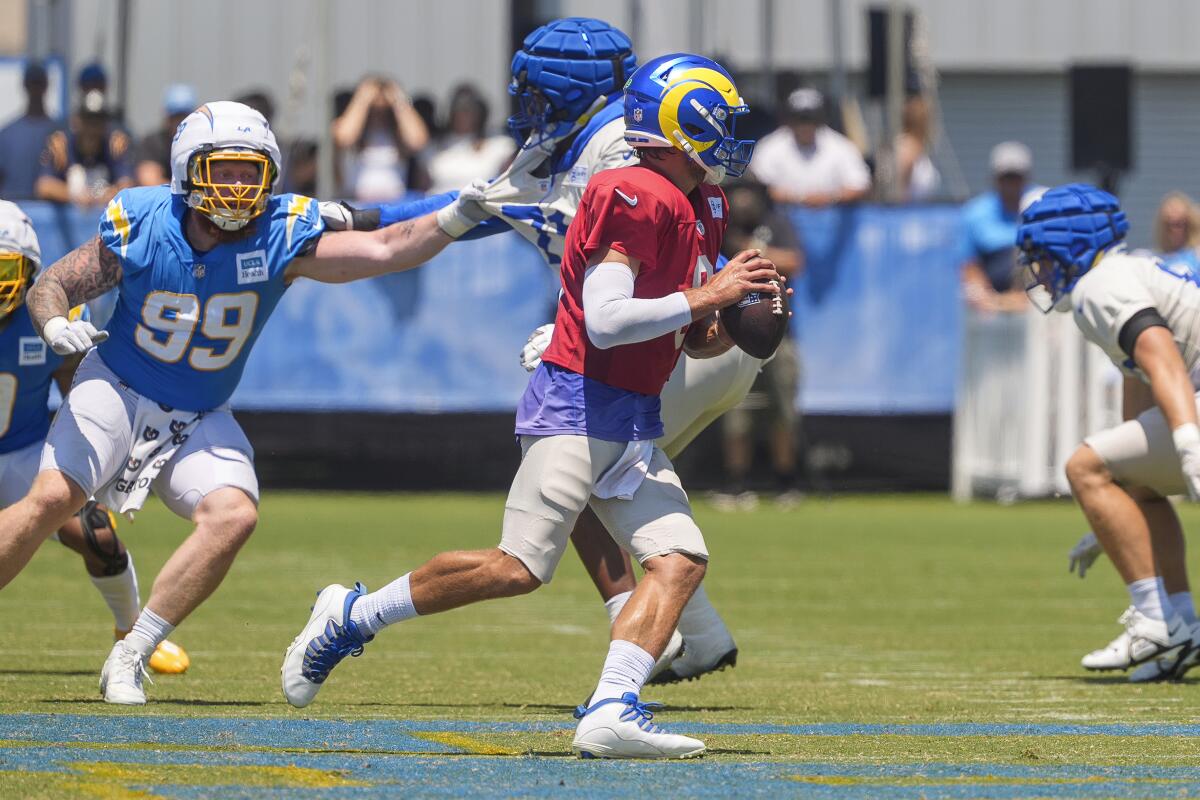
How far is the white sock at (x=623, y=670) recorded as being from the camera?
210 inches

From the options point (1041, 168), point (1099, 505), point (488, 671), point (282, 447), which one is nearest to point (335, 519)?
point (282, 447)

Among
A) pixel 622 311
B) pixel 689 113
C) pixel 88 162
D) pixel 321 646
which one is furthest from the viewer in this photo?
pixel 88 162

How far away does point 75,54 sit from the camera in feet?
63.5

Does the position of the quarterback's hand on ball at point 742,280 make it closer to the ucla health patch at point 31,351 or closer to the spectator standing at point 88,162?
the ucla health patch at point 31,351

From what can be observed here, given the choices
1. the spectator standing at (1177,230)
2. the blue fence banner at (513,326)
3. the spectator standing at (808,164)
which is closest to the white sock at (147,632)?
the blue fence banner at (513,326)

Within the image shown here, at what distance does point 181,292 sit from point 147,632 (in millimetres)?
1066

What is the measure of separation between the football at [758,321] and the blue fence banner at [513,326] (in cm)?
909

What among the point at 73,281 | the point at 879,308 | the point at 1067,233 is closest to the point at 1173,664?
the point at 1067,233

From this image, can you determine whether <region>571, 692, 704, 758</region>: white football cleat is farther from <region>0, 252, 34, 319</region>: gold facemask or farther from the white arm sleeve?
<region>0, 252, 34, 319</region>: gold facemask

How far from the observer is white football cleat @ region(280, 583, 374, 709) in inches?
232

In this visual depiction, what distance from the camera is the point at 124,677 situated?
6375 millimetres

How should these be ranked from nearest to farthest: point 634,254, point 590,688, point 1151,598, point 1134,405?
point 634,254, point 590,688, point 1151,598, point 1134,405

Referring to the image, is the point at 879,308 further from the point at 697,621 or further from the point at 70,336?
the point at 70,336

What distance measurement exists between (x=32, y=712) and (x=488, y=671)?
1.94 metres
